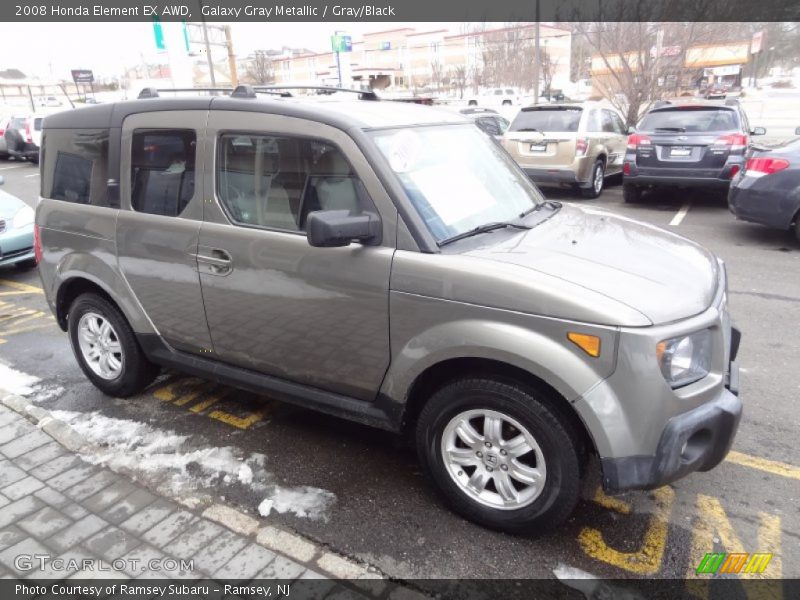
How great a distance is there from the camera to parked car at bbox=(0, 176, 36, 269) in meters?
7.23

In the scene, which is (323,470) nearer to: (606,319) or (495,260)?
(495,260)

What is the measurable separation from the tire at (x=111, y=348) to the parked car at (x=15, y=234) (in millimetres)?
3983

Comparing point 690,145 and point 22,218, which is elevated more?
point 690,145

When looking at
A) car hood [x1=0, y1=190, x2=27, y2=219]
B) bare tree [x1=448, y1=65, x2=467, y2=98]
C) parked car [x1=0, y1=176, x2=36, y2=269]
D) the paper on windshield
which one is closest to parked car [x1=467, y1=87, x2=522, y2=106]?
bare tree [x1=448, y1=65, x2=467, y2=98]

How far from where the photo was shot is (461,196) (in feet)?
9.93

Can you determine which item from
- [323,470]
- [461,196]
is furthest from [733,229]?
[323,470]

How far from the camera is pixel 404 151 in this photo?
2.96 metres

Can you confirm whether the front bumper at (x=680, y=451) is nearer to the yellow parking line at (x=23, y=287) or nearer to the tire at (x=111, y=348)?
the tire at (x=111, y=348)

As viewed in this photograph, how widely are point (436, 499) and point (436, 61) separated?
85173 millimetres

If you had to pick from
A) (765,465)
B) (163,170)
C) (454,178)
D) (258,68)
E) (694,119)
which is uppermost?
(258,68)

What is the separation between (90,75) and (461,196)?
6956cm

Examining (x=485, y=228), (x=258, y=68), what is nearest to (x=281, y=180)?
(x=485, y=228)

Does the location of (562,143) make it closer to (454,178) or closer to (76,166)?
(454,178)

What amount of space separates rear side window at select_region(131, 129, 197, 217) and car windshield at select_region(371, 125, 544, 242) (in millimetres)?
1154
